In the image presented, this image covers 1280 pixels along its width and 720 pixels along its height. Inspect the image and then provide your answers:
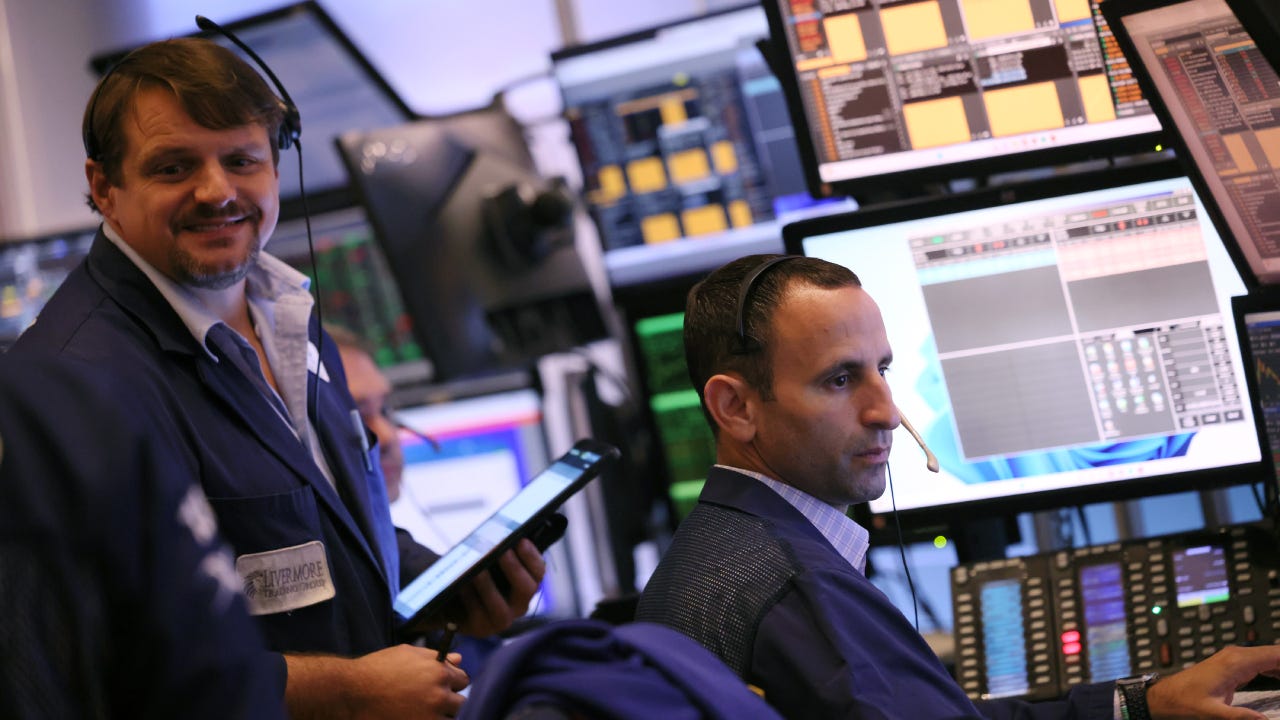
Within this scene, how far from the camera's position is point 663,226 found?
2.91m

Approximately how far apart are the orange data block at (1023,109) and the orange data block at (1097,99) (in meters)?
0.04

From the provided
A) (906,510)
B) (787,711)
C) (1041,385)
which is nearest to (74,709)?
(787,711)

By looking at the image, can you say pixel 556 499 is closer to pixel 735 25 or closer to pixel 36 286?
pixel 735 25

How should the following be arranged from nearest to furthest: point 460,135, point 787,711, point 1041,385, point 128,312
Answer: point 787,711 < point 128,312 < point 1041,385 < point 460,135

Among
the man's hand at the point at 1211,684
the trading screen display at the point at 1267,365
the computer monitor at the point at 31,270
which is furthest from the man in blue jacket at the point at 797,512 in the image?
the computer monitor at the point at 31,270

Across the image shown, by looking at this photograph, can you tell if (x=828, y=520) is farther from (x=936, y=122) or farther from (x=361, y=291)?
(x=361, y=291)

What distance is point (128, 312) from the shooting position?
1434mm

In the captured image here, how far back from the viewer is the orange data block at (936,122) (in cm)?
171

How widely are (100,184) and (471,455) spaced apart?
1560mm

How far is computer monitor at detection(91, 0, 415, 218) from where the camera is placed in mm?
2924

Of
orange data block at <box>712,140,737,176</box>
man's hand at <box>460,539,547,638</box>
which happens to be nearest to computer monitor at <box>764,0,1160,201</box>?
man's hand at <box>460,539,547,638</box>

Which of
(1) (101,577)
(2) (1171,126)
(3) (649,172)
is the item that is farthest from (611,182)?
(1) (101,577)

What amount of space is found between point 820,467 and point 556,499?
376 mm

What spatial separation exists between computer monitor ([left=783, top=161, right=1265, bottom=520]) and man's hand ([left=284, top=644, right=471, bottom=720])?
2.08 feet
